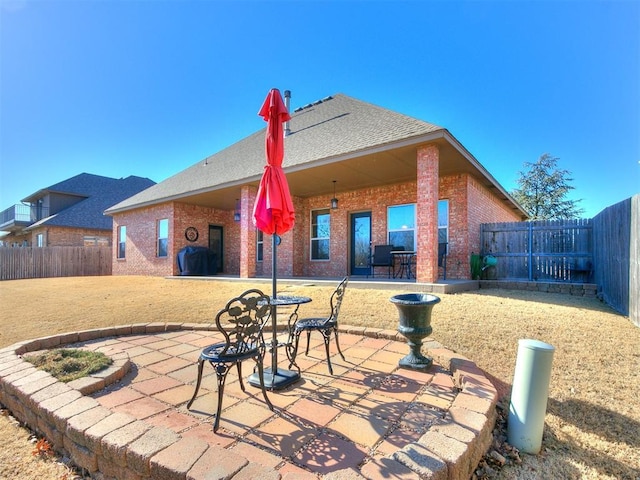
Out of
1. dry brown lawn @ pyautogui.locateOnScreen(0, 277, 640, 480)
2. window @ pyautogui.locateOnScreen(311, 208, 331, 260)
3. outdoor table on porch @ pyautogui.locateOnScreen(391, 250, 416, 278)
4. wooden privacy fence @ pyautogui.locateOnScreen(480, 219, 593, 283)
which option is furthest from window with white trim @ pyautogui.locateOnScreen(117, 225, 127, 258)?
wooden privacy fence @ pyautogui.locateOnScreen(480, 219, 593, 283)

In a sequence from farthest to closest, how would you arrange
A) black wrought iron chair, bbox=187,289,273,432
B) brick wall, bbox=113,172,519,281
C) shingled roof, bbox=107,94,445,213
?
brick wall, bbox=113,172,519,281, shingled roof, bbox=107,94,445,213, black wrought iron chair, bbox=187,289,273,432

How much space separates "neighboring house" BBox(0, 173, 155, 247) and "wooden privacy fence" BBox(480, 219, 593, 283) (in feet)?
77.1

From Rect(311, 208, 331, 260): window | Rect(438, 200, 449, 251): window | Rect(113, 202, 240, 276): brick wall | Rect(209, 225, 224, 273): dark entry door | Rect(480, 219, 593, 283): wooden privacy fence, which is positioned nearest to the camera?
Rect(480, 219, 593, 283): wooden privacy fence

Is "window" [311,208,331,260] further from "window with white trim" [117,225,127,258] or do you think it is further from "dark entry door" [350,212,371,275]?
"window with white trim" [117,225,127,258]

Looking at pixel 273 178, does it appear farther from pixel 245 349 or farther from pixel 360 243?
pixel 360 243

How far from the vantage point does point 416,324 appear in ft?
9.84

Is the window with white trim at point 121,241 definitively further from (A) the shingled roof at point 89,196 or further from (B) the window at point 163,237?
(A) the shingled roof at point 89,196

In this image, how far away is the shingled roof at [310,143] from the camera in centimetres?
755

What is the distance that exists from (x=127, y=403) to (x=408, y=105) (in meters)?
13.5

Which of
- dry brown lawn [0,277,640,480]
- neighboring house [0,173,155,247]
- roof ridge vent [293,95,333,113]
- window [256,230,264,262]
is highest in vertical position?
roof ridge vent [293,95,333,113]

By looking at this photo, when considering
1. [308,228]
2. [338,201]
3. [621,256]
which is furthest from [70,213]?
[621,256]

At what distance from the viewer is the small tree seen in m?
25.6

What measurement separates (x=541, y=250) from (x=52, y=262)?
22.0 meters

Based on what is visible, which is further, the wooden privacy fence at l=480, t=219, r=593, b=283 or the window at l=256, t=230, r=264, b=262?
the window at l=256, t=230, r=264, b=262
